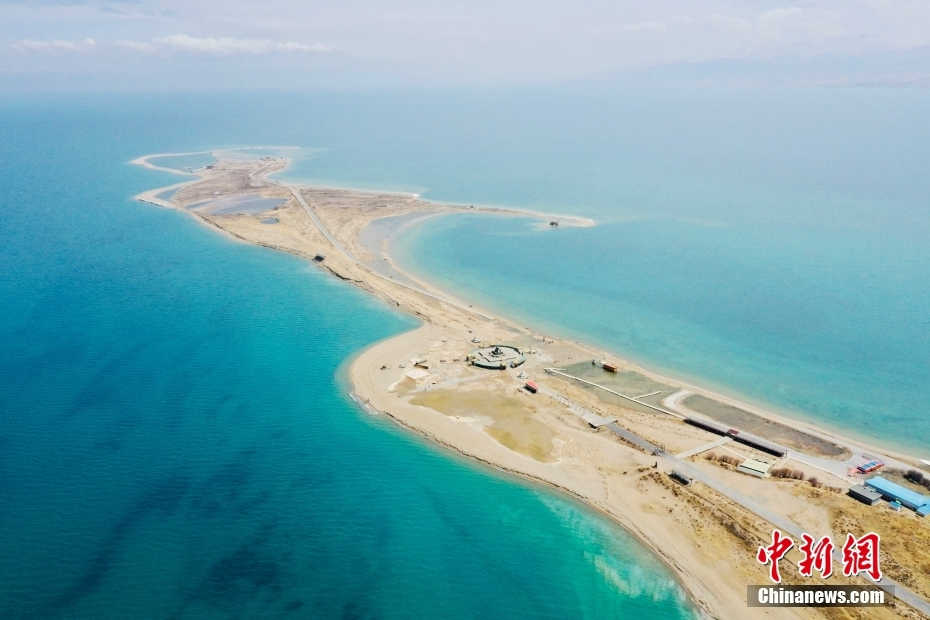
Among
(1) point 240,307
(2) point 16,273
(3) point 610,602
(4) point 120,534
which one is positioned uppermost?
(2) point 16,273

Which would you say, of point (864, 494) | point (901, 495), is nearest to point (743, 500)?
point (864, 494)

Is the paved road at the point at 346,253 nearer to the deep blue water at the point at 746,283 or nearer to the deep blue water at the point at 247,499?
the deep blue water at the point at 746,283

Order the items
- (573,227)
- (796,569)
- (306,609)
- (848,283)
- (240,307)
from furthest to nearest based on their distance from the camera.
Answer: (573,227), (848,283), (240,307), (796,569), (306,609)

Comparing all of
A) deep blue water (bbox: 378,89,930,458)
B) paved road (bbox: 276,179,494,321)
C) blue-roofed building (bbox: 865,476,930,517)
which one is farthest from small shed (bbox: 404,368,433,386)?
blue-roofed building (bbox: 865,476,930,517)

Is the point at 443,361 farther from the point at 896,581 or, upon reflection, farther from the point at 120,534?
the point at 896,581

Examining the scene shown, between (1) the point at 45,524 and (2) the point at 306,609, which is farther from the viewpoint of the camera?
(1) the point at 45,524

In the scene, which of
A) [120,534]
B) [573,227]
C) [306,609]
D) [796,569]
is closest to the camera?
[306,609]

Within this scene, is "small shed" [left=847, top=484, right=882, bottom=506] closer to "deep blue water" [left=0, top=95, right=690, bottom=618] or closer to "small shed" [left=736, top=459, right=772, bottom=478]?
"small shed" [left=736, top=459, right=772, bottom=478]

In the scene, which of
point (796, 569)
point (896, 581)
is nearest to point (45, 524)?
point (796, 569)
